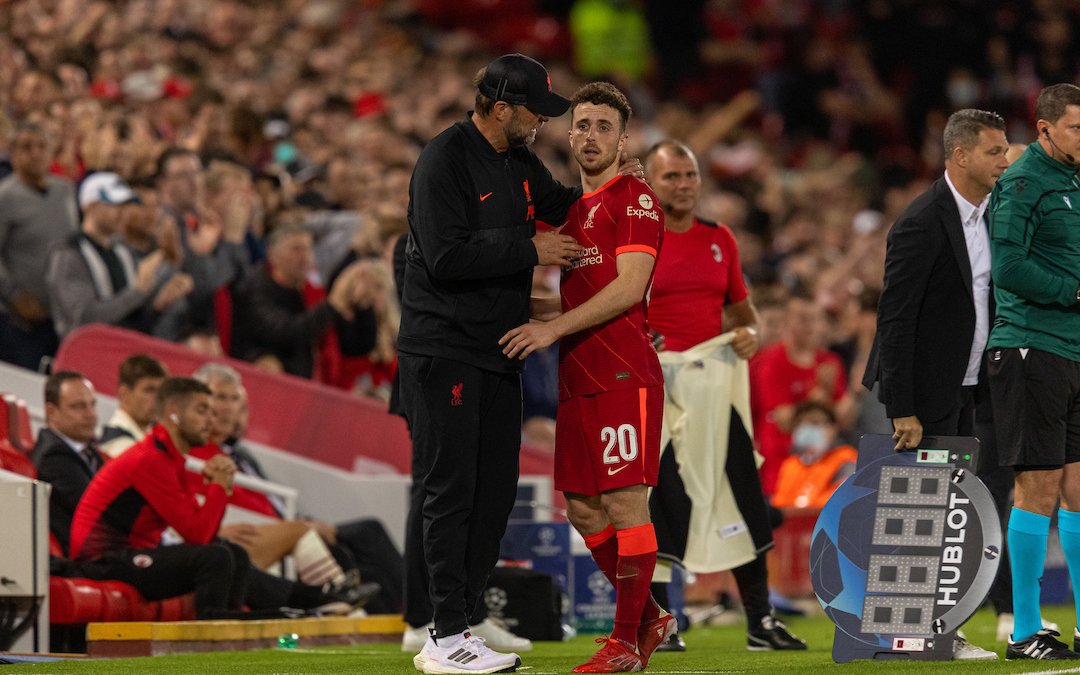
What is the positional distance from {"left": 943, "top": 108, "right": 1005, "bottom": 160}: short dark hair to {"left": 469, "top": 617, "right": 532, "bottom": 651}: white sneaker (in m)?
3.10

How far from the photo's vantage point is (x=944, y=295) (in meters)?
6.06

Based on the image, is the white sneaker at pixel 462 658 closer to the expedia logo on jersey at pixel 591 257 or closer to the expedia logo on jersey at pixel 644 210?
the expedia logo on jersey at pixel 591 257

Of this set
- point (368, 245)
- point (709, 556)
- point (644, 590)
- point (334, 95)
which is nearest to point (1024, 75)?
point (334, 95)

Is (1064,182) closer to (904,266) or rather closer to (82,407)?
(904,266)

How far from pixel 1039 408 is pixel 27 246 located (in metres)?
7.06

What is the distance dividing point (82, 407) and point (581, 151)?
12.1 feet

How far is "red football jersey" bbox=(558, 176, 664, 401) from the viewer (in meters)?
5.46

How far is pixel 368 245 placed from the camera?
35.5ft

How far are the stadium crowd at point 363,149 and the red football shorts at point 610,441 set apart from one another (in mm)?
3514

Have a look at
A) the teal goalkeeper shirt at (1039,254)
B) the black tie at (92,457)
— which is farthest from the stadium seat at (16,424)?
→ the teal goalkeeper shirt at (1039,254)

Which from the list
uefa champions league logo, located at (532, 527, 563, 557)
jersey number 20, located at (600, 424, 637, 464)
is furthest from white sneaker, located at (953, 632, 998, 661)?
uefa champions league logo, located at (532, 527, 563, 557)

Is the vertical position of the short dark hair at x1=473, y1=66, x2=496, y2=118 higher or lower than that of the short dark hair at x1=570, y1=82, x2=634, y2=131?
lower

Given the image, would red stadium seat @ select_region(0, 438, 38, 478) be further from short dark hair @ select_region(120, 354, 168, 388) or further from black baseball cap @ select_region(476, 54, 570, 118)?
black baseball cap @ select_region(476, 54, 570, 118)

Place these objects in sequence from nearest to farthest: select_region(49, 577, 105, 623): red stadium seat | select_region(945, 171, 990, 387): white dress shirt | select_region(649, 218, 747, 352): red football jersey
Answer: select_region(945, 171, 990, 387): white dress shirt, select_region(49, 577, 105, 623): red stadium seat, select_region(649, 218, 747, 352): red football jersey
